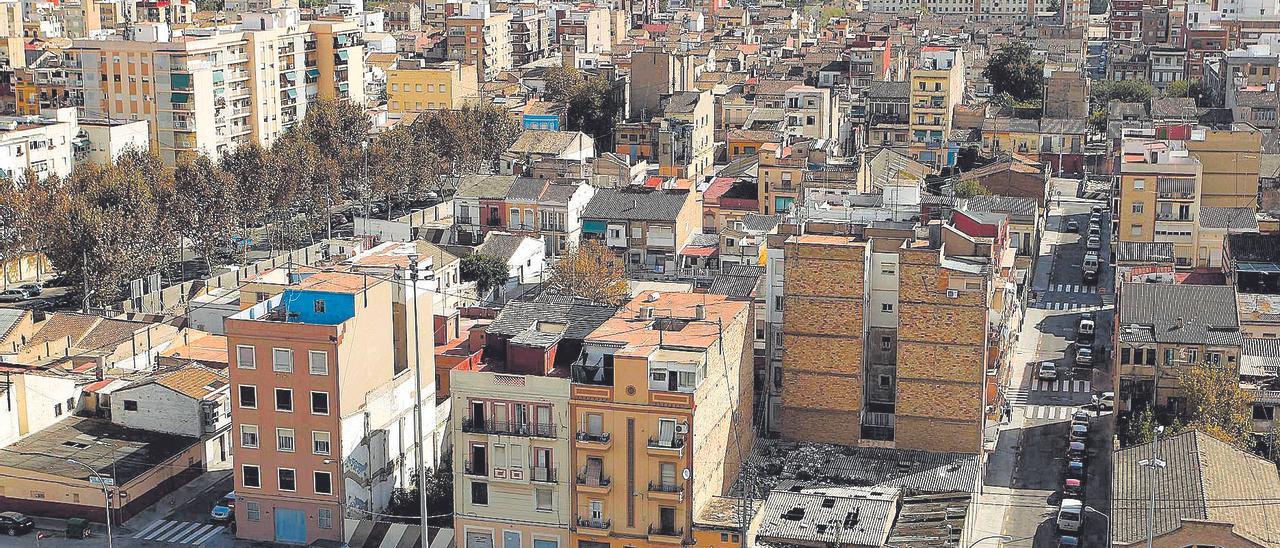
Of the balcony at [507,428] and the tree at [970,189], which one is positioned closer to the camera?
the balcony at [507,428]

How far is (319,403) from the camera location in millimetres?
46438

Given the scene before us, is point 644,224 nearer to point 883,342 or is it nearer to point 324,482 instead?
point 883,342

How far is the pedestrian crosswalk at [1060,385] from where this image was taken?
63250mm

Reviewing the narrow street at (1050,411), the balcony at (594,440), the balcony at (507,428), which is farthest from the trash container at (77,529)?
the narrow street at (1050,411)

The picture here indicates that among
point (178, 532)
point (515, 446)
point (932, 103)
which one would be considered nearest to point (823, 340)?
point (515, 446)

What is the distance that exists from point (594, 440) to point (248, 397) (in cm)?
1095

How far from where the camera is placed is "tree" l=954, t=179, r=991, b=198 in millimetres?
87450

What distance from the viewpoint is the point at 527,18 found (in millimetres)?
168625

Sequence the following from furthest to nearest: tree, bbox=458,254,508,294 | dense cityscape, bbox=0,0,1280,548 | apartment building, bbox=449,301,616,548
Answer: tree, bbox=458,254,508,294, dense cityscape, bbox=0,0,1280,548, apartment building, bbox=449,301,616,548

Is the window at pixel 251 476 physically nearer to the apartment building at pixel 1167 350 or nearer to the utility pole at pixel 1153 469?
the utility pole at pixel 1153 469

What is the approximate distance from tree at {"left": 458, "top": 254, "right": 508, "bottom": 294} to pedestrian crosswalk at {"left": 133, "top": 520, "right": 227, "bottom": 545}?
26.7m

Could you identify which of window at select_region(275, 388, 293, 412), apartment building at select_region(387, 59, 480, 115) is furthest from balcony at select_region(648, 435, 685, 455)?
apartment building at select_region(387, 59, 480, 115)

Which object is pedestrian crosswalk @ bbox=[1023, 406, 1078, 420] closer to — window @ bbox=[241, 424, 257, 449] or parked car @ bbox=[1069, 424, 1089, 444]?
parked car @ bbox=[1069, 424, 1089, 444]

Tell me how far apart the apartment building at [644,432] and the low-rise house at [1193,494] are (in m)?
11.3
